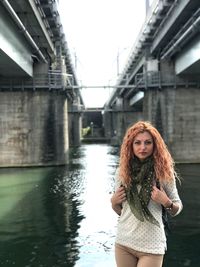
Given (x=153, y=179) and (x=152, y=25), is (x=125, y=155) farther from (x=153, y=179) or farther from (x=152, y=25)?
(x=152, y=25)

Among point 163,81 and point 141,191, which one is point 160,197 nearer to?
point 141,191

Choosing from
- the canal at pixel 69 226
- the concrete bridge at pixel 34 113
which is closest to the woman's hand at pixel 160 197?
the canal at pixel 69 226

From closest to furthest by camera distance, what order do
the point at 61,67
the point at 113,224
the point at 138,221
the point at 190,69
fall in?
the point at 138,221 → the point at 113,224 → the point at 190,69 → the point at 61,67

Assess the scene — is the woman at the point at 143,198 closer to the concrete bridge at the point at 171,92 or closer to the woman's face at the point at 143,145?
the woman's face at the point at 143,145

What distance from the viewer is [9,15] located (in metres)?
24.8

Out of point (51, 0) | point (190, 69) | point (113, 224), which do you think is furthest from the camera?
point (190, 69)

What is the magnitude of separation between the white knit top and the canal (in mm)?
5125

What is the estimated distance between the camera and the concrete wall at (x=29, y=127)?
3531cm

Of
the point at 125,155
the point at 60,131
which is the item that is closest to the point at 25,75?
the point at 60,131

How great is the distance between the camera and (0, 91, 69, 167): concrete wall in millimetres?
35312

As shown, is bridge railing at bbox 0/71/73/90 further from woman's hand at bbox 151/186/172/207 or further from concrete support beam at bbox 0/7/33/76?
woman's hand at bbox 151/186/172/207

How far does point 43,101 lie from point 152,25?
9598 millimetres

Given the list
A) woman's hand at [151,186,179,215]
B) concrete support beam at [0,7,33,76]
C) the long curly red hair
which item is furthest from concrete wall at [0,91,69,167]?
woman's hand at [151,186,179,215]

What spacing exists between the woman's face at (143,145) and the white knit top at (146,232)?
0.32 m
